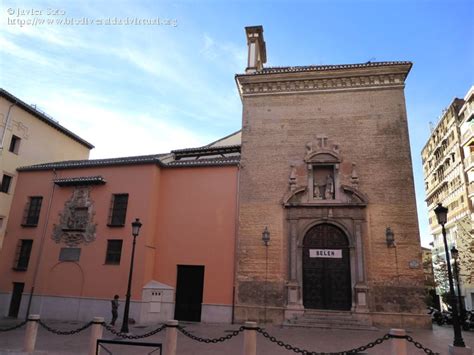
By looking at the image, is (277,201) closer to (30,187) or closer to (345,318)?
(345,318)

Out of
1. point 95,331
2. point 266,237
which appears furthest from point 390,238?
point 95,331

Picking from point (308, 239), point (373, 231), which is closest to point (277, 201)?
point (308, 239)

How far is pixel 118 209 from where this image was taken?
52.3 ft

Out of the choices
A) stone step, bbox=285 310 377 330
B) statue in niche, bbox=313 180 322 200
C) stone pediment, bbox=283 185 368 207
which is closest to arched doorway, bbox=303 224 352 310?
stone step, bbox=285 310 377 330

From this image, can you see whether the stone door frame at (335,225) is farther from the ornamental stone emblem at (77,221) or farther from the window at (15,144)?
the window at (15,144)

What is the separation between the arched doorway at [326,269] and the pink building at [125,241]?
325cm

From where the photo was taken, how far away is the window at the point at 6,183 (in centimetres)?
1750

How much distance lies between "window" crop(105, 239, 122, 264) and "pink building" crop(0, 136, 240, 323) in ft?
0.15

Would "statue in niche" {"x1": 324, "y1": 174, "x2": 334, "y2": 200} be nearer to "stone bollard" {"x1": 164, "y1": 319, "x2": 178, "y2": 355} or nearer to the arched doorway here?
the arched doorway

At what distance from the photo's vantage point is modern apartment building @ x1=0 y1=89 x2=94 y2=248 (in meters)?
17.5

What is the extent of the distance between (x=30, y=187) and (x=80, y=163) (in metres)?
2.93

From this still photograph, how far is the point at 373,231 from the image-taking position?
45.3 ft

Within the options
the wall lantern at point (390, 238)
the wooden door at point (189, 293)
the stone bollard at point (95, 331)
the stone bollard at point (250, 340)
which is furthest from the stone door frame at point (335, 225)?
the stone bollard at point (95, 331)

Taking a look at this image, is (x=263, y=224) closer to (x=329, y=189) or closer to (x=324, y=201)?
(x=324, y=201)
